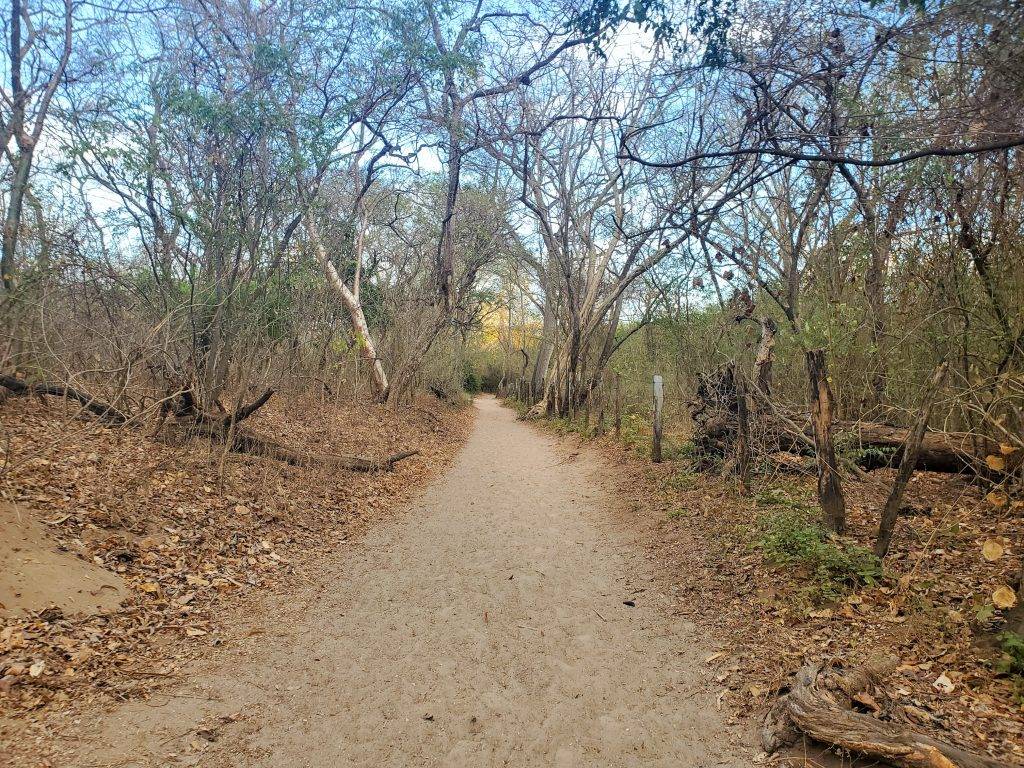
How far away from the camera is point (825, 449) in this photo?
5070 millimetres

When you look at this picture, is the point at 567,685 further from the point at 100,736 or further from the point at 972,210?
the point at 972,210

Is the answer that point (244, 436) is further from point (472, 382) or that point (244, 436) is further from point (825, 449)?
point (472, 382)

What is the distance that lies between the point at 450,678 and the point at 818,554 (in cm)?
304

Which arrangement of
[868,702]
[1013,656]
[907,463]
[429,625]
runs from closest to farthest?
[868,702]
[1013,656]
[907,463]
[429,625]

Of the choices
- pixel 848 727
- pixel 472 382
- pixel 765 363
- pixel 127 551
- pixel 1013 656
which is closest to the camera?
pixel 848 727

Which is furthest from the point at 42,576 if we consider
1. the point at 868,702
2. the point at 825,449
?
the point at 825,449

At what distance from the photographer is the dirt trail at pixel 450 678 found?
3.00 m

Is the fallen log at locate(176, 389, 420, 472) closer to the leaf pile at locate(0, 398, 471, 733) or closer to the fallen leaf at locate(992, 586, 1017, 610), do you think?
the leaf pile at locate(0, 398, 471, 733)

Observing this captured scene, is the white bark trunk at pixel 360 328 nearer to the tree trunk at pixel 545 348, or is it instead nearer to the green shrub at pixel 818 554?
the green shrub at pixel 818 554

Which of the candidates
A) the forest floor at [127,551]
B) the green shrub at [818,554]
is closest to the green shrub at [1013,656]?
the green shrub at [818,554]

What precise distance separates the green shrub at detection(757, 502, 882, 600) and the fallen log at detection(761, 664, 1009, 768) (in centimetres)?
114

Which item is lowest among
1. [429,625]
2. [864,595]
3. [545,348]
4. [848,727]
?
[429,625]

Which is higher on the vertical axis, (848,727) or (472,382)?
(472,382)

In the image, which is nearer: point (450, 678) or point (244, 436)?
point (450, 678)
